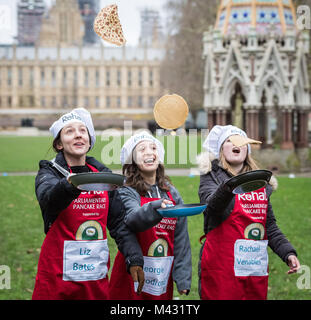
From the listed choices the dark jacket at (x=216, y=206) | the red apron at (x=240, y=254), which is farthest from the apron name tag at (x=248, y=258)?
the dark jacket at (x=216, y=206)

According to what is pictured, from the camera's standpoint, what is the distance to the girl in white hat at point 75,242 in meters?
2.86

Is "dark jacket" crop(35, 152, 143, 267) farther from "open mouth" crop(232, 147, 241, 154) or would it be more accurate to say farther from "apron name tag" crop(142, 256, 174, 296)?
"open mouth" crop(232, 147, 241, 154)

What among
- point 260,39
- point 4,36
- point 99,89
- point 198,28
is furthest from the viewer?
A: point 99,89

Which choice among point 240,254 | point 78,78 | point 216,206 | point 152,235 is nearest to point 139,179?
point 152,235

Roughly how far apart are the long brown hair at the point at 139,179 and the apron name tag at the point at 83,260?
0.36 metres

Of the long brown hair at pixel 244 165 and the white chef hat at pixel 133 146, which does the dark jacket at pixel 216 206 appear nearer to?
the long brown hair at pixel 244 165

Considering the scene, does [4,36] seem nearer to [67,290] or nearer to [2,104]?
[67,290]

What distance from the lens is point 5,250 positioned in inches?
255

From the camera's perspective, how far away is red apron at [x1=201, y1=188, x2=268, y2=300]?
3104mm

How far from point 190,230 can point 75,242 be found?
4.52m

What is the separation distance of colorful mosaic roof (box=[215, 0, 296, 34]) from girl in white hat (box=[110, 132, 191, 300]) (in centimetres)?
990

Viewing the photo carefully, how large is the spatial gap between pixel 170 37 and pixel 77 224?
2117 cm

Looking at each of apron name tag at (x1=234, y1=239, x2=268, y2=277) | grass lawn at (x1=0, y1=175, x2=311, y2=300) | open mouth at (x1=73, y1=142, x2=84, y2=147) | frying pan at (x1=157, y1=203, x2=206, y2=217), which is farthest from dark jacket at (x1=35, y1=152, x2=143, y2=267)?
grass lawn at (x1=0, y1=175, x2=311, y2=300)

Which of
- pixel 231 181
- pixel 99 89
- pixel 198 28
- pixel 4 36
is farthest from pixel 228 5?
pixel 99 89
